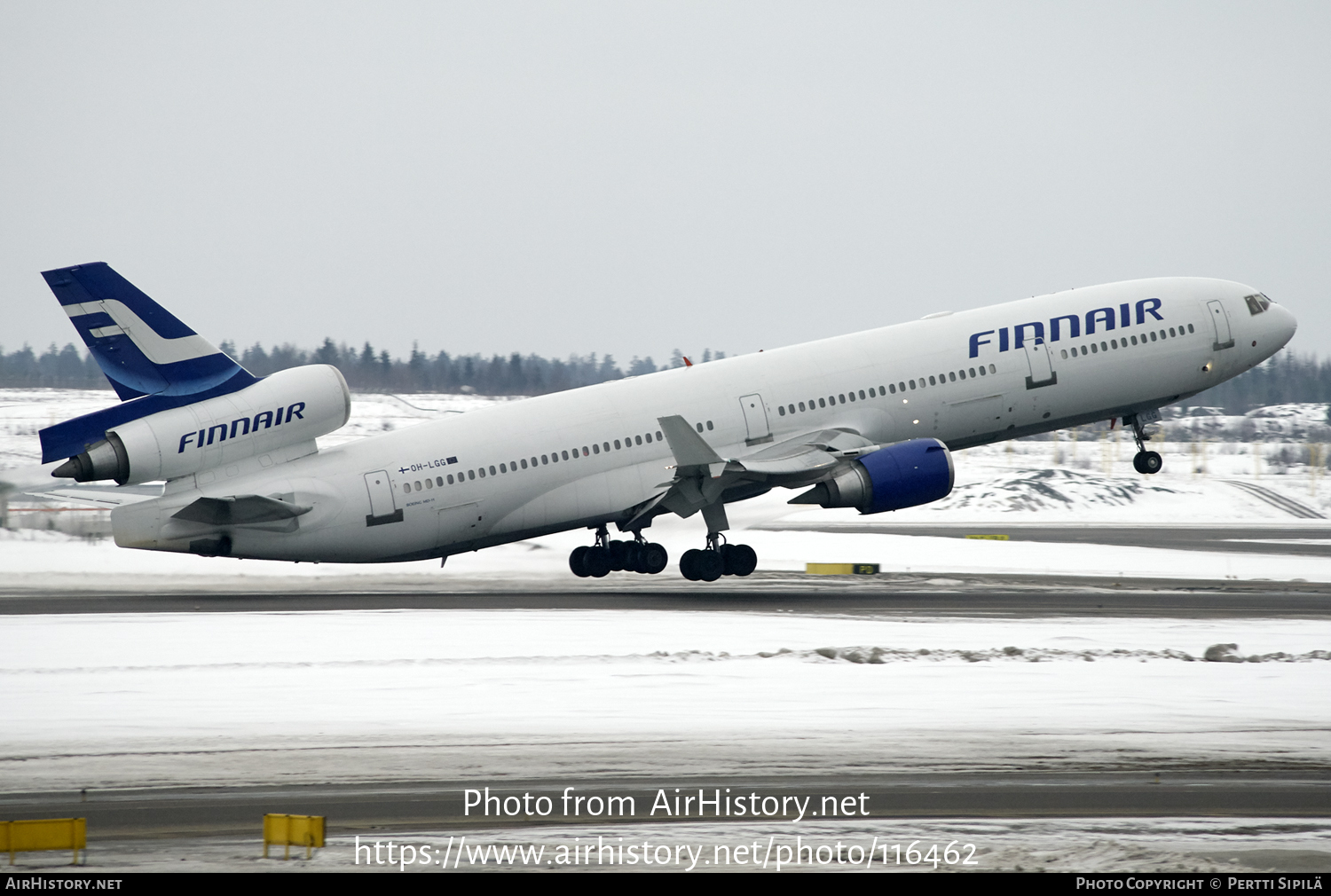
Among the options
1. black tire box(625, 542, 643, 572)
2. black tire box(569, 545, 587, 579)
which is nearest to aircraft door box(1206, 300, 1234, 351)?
black tire box(625, 542, 643, 572)

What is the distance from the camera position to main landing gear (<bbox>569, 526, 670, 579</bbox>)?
38.0m

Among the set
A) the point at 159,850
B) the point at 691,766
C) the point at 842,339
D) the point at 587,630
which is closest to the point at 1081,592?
the point at 842,339

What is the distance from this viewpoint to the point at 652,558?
38.0 metres

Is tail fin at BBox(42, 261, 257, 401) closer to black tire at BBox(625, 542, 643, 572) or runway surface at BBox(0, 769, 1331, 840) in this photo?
black tire at BBox(625, 542, 643, 572)

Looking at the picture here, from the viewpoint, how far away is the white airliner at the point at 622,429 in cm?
3262

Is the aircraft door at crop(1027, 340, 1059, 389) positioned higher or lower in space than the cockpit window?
lower

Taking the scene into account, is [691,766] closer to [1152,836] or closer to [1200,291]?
[1152,836]

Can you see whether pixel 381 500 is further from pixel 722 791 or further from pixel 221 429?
pixel 722 791

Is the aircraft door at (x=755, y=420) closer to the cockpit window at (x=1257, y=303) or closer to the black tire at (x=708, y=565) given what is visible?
the black tire at (x=708, y=565)

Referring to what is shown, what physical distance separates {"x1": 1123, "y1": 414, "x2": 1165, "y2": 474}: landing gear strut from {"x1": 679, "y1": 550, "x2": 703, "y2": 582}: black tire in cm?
1247

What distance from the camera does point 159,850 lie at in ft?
41.2

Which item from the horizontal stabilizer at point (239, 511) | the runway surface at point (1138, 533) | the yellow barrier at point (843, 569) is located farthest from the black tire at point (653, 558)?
the runway surface at point (1138, 533)

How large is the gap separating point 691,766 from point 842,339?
23.5 m

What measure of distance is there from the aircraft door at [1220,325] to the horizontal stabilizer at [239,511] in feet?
83.0
